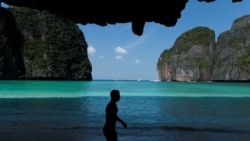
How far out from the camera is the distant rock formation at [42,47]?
131 metres

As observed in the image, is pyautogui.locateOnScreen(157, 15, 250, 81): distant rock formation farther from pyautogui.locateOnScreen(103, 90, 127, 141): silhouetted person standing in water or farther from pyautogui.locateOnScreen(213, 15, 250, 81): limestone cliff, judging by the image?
pyautogui.locateOnScreen(103, 90, 127, 141): silhouetted person standing in water

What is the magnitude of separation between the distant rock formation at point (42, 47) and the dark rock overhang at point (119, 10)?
122212 millimetres

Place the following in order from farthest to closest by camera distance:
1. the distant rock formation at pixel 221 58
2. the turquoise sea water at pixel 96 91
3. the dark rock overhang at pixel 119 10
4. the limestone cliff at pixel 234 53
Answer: the distant rock formation at pixel 221 58 → the limestone cliff at pixel 234 53 → the turquoise sea water at pixel 96 91 → the dark rock overhang at pixel 119 10

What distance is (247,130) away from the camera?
14.7 m

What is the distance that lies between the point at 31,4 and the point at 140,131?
26.1 ft

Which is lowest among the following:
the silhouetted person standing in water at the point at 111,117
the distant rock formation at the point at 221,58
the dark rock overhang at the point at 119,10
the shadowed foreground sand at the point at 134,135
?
the shadowed foreground sand at the point at 134,135

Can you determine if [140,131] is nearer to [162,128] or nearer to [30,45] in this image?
[162,128]

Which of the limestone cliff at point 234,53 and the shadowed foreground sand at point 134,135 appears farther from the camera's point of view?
the limestone cliff at point 234,53

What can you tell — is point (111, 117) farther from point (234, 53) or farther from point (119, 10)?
point (234, 53)

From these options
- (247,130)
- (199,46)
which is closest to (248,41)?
(199,46)

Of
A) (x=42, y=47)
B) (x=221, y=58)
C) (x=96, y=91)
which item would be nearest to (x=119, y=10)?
(x=96, y=91)

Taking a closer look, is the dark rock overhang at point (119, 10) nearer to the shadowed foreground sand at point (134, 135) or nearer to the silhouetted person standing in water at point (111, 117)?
the silhouetted person standing in water at point (111, 117)

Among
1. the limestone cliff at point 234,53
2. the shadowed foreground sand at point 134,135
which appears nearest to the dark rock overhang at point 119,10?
the shadowed foreground sand at point 134,135

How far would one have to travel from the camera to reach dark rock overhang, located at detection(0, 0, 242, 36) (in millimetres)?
7094
